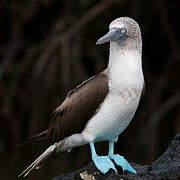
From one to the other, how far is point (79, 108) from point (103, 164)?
38 cm

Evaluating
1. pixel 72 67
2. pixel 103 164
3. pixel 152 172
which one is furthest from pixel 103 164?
pixel 72 67

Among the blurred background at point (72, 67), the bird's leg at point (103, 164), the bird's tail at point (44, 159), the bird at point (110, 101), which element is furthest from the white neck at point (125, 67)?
the blurred background at point (72, 67)

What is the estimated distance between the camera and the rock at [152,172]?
10.7ft

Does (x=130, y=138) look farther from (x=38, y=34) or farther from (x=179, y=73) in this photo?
(x=38, y=34)

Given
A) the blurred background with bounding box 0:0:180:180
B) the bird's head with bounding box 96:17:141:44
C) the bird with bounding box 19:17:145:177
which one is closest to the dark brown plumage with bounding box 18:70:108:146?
the bird with bounding box 19:17:145:177

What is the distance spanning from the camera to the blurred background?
26.1 ft

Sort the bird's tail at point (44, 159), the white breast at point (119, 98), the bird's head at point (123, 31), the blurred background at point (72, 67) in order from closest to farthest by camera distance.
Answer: the white breast at point (119, 98), the bird's head at point (123, 31), the bird's tail at point (44, 159), the blurred background at point (72, 67)

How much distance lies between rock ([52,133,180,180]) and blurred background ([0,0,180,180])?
4.05 meters

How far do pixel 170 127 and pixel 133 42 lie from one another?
534 centimetres

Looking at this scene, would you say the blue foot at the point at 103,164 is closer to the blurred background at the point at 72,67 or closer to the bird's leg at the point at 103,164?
the bird's leg at the point at 103,164

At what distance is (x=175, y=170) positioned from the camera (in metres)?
3.25

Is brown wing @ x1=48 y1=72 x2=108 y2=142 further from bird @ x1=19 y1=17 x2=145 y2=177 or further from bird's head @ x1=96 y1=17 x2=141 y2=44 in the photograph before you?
bird's head @ x1=96 y1=17 x2=141 y2=44

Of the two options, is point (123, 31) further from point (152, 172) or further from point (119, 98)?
point (152, 172)

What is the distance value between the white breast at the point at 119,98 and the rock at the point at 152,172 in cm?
22
